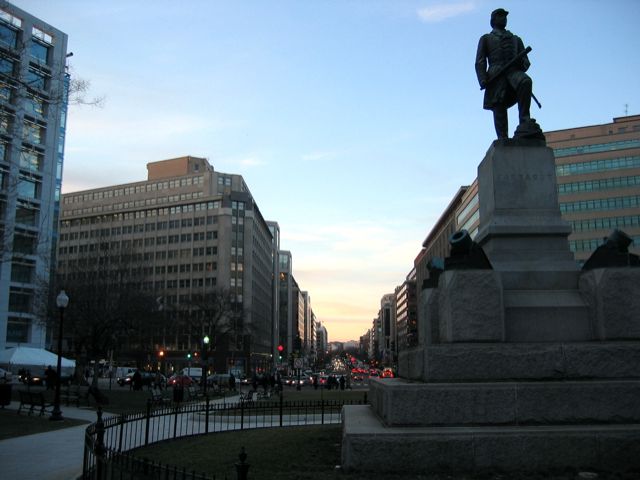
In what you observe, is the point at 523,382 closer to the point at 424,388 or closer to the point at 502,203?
the point at 424,388

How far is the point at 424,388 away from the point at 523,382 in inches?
51.9

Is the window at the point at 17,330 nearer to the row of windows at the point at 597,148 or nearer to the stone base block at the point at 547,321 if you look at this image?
the stone base block at the point at 547,321

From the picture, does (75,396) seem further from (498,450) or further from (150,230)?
(150,230)

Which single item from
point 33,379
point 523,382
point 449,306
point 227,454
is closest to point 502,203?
point 449,306

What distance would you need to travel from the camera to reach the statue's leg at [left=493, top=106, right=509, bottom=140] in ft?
33.7

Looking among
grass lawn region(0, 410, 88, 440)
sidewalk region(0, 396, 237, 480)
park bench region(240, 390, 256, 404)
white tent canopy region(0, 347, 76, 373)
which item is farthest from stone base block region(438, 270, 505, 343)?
white tent canopy region(0, 347, 76, 373)

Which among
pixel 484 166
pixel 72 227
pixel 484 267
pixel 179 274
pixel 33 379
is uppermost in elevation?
pixel 72 227

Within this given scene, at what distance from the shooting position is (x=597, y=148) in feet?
272

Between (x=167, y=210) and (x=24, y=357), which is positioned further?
(x=167, y=210)

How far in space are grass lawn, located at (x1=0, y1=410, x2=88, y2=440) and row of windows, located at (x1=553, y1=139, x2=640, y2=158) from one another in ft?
250

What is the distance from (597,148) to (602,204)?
867cm

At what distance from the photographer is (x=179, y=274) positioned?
115m

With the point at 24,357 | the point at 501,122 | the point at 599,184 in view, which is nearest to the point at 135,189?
the point at 599,184

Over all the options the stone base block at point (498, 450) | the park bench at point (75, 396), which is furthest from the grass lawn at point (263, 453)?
the park bench at point (75, 396)
